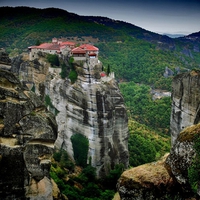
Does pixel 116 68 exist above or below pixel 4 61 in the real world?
below

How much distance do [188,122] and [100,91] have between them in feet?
37.0

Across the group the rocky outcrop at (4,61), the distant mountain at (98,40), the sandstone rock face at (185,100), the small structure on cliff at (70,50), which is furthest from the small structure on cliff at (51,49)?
the distant mountain at (98,40)

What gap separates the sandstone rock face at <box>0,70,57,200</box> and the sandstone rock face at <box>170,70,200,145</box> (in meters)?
9.82

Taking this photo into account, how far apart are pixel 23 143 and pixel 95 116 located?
1687cm

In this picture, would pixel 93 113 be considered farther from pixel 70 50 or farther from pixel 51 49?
pixel 51 49

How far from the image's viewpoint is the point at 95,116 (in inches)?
1160

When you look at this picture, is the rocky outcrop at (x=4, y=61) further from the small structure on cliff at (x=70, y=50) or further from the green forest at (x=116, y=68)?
the small structure on cliff at (x=70, y=50)

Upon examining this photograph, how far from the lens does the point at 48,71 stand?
3441 cm

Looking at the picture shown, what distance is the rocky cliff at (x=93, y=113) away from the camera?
29.6 m

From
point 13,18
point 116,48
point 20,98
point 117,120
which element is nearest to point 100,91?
point 117,120

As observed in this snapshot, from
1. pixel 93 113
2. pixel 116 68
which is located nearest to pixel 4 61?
pixel 93 113

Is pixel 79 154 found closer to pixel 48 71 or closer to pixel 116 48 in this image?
pixel 48 71

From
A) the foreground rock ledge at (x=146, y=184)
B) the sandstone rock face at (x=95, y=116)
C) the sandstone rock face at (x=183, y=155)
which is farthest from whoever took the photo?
the sandstone rock face at (x=95, y=116)

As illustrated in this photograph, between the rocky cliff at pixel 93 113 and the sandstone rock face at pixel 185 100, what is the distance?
913cm
